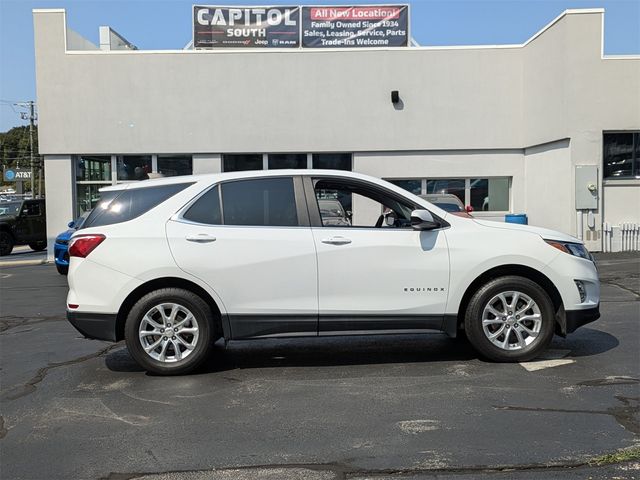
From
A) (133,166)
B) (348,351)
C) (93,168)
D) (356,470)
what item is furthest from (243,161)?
(356,470)

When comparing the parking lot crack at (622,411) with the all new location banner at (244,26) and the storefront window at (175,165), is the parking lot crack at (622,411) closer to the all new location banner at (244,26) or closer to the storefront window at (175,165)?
the storefront window at (175,165)

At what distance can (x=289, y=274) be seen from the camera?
5.79 m

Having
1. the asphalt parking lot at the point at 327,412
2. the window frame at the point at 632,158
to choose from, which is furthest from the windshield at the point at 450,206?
the asphalt parking lot at the point at 327,412

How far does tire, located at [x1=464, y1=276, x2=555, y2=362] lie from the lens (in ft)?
19.4

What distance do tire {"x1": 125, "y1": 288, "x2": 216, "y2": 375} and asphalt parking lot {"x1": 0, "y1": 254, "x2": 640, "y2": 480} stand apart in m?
0.17

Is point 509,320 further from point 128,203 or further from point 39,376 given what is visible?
point 39,376

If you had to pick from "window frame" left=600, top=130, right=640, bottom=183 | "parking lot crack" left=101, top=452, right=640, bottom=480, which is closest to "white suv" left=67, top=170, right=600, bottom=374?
"parking lot crack" left=101, top=452, right=640, bottom=480

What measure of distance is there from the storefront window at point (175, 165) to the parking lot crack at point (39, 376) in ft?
39.8

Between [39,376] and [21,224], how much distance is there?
17.5 m

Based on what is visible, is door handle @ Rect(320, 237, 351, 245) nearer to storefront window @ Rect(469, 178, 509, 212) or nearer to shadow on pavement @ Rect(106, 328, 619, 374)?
shadow on pavement @ Rect(106, 328, 619, 374)

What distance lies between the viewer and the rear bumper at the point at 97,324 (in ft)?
19.0

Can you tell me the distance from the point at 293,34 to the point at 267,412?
52.2 feet

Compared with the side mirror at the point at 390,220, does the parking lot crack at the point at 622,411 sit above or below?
below

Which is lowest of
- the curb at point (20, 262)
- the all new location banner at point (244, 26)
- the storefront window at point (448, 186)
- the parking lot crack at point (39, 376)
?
the curb at point (20, 262)
